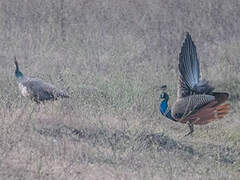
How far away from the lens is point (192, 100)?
315 inches

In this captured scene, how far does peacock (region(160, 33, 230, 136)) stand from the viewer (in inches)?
313

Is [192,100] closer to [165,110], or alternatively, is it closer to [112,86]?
[165,110]

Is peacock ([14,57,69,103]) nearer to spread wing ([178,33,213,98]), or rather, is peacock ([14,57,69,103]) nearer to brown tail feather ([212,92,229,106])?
spread wing ([178,33,213,98])

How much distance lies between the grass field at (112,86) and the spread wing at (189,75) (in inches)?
24.1

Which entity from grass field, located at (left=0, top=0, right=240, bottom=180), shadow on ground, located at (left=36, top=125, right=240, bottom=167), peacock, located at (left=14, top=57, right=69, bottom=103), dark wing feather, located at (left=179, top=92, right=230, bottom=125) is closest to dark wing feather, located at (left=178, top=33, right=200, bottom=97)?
dark wing feather, located at (left=179, top=92, right=230, bottom=125)

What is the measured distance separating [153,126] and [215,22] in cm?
538

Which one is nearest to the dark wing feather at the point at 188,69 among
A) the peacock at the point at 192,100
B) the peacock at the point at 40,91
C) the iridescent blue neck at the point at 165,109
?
the peacock at the point at 192,100

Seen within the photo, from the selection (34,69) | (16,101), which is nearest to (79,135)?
(16,101)

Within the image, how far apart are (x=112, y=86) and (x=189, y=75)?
131 centimetres

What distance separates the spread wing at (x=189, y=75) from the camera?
8.31 meters

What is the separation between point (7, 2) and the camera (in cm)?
1302

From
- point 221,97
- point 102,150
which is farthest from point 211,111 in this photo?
point 102,150

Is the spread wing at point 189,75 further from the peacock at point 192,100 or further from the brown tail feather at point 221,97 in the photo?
the brown tail feather at point 221,97

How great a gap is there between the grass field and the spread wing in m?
0.61
